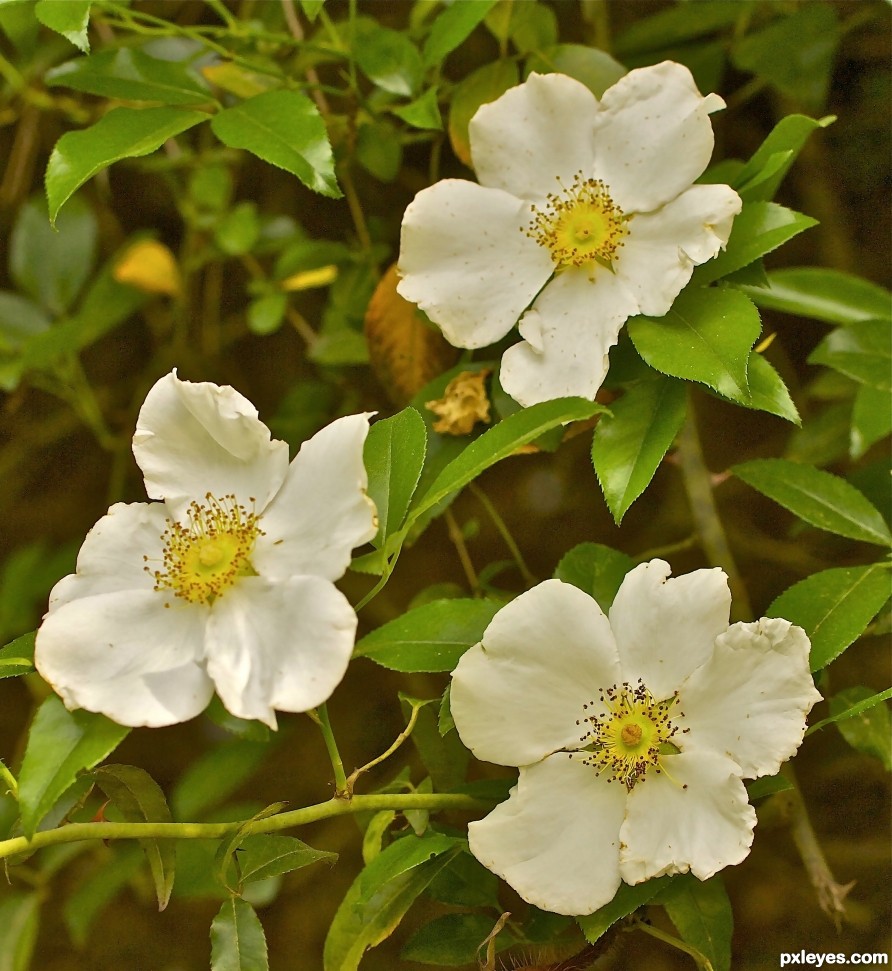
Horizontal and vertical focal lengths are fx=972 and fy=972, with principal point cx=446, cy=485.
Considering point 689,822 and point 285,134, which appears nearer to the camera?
point 689,822

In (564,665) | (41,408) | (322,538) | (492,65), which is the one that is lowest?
(41,408)

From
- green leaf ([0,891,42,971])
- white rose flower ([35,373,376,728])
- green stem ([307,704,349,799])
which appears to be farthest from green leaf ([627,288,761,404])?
green leaf ([0,891,42,971])

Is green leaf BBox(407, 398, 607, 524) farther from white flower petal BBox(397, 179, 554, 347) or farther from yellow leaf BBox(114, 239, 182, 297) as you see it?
yellow leaf BBox(114, 239, 182, 297)

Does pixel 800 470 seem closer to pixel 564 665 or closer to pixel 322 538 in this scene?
pixel 564 665

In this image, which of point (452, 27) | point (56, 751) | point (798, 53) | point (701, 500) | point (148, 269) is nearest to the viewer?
point (56, 751)

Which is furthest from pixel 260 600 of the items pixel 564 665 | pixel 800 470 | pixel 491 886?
pixel 800 470

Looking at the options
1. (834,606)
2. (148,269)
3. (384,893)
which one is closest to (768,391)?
(834,606)

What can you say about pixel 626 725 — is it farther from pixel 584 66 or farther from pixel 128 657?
pixel 584 66
